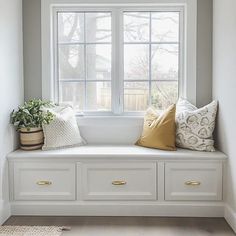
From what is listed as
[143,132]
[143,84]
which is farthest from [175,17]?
[143,132]

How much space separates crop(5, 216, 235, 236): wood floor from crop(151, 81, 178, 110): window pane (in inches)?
46.9

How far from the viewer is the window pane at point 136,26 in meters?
3.99

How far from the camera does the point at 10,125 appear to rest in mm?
3553

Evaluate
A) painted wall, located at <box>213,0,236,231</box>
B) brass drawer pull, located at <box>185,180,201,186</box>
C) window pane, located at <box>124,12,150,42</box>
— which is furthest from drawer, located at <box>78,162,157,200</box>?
window pane, located at <box>124,12,150,42</box>

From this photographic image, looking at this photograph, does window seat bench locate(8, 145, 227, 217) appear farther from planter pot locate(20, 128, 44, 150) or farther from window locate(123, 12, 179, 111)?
window locate(123, 12, 179, 111)

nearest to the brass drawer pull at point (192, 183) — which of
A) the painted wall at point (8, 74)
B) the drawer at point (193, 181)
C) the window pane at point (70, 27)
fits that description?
the drawer at point (193, 181)

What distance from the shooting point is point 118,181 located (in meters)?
3.47

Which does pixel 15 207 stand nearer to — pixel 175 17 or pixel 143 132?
pixel 143 132

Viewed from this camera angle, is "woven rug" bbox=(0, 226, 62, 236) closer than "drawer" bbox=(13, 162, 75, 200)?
Yes

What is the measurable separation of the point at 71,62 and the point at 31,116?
30.1 inches

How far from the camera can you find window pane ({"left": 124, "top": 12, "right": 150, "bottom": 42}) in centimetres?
399

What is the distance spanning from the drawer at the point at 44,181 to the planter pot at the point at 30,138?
9.1 inches

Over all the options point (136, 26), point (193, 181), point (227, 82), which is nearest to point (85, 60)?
point (136, 26)

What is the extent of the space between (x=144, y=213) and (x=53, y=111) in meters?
1.27
